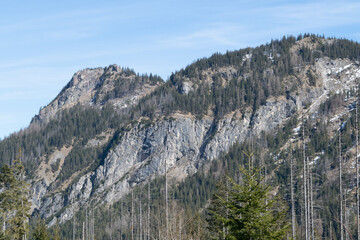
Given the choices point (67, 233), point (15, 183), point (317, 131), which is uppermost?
point (317, 131)

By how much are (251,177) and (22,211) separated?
38439 millimetres

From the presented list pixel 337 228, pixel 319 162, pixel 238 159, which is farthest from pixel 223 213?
pixel 238 159

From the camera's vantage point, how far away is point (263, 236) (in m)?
28.9

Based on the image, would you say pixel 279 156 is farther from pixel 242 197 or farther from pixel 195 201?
pixel 242 197

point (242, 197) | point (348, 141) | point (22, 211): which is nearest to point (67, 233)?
point (348, 141)

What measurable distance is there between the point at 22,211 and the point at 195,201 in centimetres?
10677

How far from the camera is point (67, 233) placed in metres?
163

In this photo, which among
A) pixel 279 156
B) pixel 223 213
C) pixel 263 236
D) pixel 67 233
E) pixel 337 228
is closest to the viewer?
pixel 263 236

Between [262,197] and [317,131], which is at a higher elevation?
[317,131]

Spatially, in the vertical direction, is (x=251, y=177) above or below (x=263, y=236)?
above

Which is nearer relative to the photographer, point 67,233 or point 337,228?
point 337,228

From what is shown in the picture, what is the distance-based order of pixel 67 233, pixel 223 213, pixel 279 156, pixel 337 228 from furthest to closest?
pixel 279 156 < pixel 67 233 < pixel 337 228 < pixel 223 213

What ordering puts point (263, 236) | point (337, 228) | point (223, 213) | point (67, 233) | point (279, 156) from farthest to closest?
point (279, 156) → point (67, 233) → point (337, 228) → point (223, 213) → point (263, 236)

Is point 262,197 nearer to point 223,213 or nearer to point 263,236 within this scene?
point 263,236
